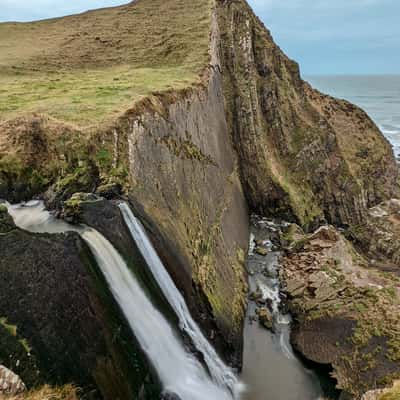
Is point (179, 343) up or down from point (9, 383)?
down

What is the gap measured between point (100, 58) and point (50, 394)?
77.7 ft

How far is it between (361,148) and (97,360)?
3019 cm

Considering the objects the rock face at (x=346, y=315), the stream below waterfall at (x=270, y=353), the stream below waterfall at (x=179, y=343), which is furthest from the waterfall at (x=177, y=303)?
the rock face at (x=346, y=315)

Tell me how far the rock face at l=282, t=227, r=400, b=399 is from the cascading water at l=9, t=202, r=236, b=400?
5.35 m

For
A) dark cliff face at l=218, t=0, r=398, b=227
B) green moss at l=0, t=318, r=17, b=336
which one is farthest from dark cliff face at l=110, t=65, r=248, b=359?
dark cliff face at l=218, t=0, r=398, b=227

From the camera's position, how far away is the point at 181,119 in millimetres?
14484

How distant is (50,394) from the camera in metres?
5.35

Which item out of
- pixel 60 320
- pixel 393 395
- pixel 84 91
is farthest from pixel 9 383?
pixel 84 91

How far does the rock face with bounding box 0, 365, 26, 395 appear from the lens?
488 cm

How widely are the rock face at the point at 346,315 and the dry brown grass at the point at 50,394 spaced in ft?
28.1

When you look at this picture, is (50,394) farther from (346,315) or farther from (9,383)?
(346,315)

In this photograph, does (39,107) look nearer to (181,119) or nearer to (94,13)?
(181,119)

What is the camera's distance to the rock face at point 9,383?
4883mm

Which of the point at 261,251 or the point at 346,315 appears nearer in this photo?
the point at 346,315
